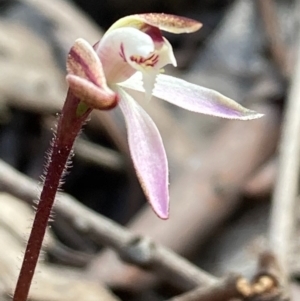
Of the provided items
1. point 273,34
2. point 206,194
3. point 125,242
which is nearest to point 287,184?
point 206,194

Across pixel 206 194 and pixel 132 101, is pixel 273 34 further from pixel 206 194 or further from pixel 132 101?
pixel 132 101

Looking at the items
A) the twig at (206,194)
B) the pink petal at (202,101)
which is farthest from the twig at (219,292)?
the pink petal at (202,101)

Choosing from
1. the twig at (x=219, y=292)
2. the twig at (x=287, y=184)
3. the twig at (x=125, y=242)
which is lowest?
the twig at (x=219, y=292)

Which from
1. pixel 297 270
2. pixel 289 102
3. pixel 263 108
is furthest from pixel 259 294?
pixel 263 108

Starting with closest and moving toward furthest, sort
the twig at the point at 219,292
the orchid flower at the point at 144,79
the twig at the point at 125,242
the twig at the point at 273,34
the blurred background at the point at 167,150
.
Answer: the orchid flower at the point at 144,79 → the twig at the point at 219,292 → the twig at the point at 125,242 → the blurred background at the point at 167,150 → the twig at the point at 273,34

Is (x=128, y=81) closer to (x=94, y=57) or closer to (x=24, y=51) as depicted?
(x=94, y=57)

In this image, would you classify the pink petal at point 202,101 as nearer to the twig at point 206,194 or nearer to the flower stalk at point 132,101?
the flower stalk at point 132,101

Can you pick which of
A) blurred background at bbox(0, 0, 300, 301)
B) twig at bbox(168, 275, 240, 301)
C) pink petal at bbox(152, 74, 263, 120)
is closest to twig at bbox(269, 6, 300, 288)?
blurred background at bbox(0, 0, 300, 301)
